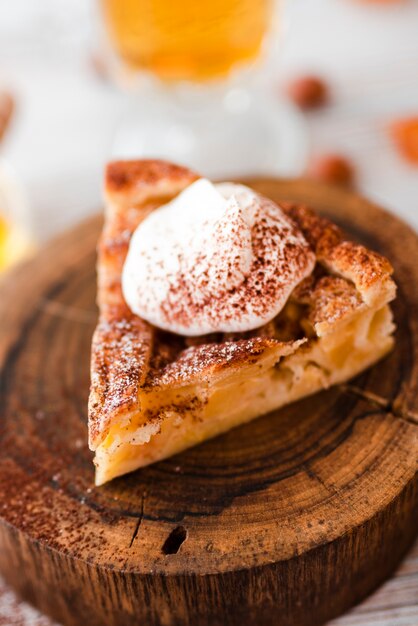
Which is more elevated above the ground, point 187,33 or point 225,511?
point 187,33

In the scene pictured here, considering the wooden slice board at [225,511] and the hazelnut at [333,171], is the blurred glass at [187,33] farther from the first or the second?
the wooden slice board at [225,511]

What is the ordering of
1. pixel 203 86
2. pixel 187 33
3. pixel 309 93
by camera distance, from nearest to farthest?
pixel 187 33 → pixel 203 86 → pixel 309 93

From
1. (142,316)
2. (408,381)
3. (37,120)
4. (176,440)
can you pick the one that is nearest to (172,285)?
A: (142,316)

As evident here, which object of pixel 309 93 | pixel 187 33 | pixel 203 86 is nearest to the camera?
pixel 187 33

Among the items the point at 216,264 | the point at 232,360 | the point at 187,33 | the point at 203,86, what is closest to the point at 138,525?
the point at 232,360

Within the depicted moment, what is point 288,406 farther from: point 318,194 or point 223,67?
point 223,67

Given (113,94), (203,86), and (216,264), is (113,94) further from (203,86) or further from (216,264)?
(216,264)
